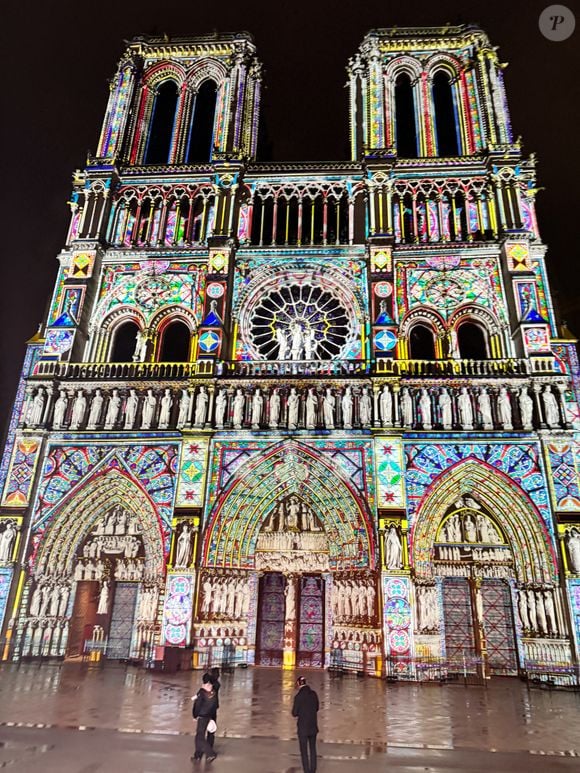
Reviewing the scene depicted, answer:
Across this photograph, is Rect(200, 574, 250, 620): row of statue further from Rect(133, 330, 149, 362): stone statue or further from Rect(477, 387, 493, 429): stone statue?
Rect(477, 387, 493, 429): stone statue

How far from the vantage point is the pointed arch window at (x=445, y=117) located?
23.7 meters

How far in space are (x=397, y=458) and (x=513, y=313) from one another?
6.72 meters

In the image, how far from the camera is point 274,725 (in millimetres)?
9414

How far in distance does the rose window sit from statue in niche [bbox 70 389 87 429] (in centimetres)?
600

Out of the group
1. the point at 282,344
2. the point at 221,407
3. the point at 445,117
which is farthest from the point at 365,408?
the point at 445,117

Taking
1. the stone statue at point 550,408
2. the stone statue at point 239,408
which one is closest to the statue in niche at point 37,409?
the stone statue at point 239,408

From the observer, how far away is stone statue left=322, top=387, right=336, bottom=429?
18.1m

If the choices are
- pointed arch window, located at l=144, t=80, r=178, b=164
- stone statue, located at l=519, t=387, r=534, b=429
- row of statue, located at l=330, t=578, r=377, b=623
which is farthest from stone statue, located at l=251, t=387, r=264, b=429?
pointed arch window, located at l=144, t=80, r=178, b=164

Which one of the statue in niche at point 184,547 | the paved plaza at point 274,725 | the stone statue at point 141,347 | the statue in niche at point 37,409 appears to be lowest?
the paved plaza at point 274,725

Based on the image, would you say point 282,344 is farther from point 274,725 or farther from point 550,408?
point 274,725

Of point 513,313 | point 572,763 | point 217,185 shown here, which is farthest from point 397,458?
point 217,185

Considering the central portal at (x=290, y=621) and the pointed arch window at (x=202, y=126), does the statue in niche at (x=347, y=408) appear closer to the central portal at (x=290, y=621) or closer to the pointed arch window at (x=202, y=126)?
the central portal at (x=290, y=621)

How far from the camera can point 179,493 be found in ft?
57.4

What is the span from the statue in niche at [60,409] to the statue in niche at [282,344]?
24.1 feet
